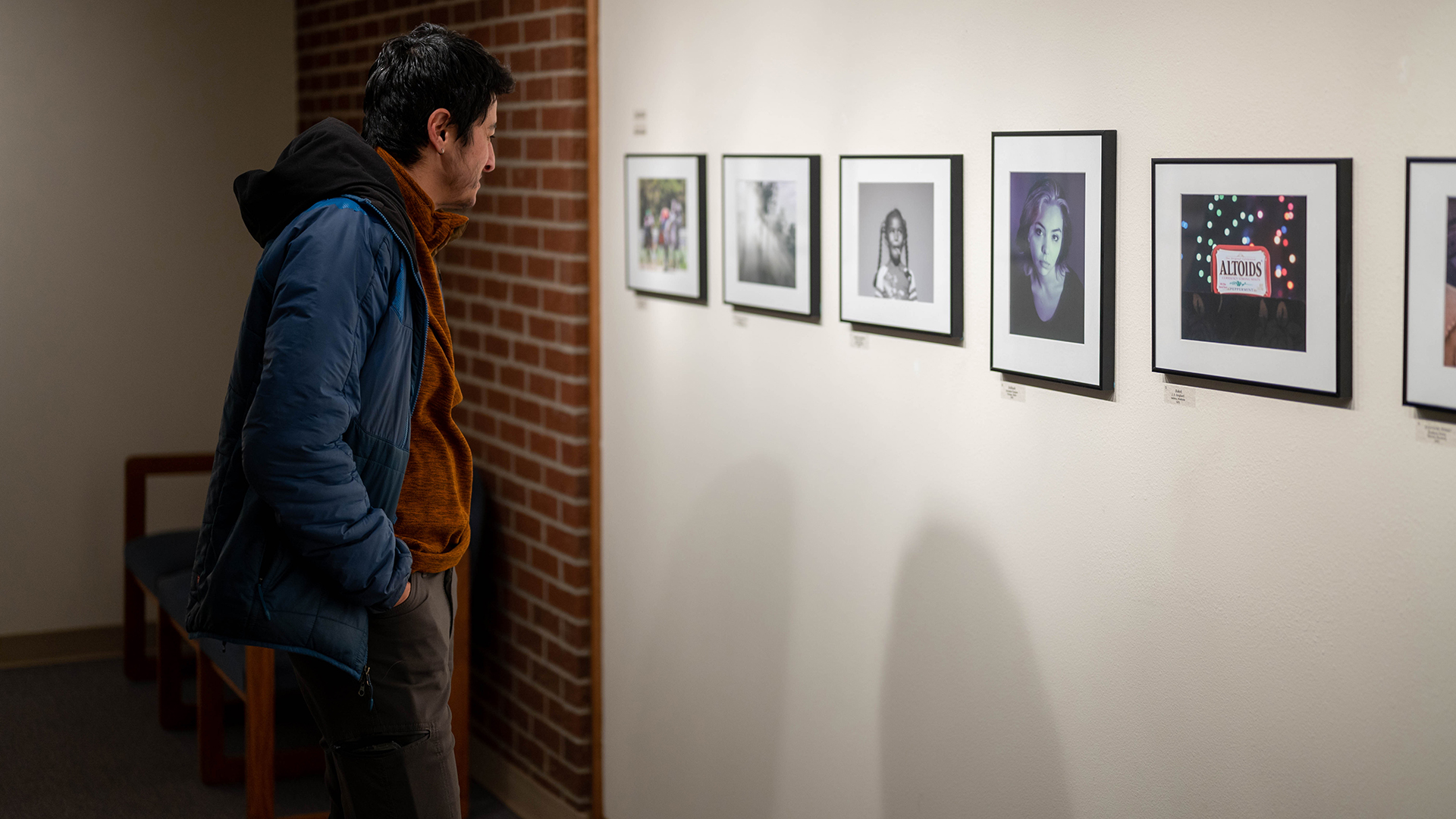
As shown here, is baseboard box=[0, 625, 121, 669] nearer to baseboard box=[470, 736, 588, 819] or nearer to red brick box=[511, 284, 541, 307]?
baseboard box=[470, 736, 588, 819]

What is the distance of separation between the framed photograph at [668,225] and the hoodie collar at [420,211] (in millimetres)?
855

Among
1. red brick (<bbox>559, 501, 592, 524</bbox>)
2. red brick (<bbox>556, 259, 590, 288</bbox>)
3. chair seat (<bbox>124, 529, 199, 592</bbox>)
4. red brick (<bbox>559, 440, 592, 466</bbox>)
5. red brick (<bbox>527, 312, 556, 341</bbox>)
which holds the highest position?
red brick (<bbox>556, 259, 590, 288</bbox>)

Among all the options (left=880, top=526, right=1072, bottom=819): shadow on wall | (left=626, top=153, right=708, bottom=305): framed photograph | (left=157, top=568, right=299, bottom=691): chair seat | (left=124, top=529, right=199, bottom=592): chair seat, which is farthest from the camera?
(left=124, top=529, right=199, bottom=592): chair seat

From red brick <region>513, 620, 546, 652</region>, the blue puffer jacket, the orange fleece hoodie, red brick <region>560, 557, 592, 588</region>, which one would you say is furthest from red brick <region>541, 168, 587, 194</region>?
the blue puffer jacket

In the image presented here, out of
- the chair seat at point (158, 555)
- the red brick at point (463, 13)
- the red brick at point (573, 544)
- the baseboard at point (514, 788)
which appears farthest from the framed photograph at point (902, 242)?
the chair seat at point (158, 555)

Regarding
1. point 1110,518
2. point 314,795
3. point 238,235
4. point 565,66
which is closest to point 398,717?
point 1110,518

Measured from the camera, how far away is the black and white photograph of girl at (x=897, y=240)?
2.07 metres

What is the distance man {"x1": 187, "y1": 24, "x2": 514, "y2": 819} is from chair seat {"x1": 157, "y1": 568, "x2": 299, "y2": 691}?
1309 mm

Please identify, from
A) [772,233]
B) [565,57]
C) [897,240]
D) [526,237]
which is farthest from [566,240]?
[897,240]

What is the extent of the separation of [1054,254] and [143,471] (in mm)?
3591

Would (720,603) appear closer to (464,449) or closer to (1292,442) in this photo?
(464,449)

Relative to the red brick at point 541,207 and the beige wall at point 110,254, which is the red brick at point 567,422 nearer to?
the red brick at point 541,207

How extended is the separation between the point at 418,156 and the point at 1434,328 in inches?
55.1

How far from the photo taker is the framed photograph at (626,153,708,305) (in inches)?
105
